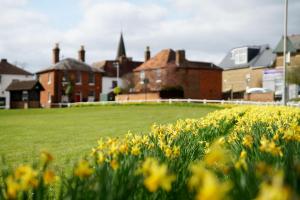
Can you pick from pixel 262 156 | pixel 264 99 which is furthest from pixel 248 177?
pixel 264 99

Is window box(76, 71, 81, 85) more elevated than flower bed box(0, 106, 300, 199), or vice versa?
window box(76, 71, 81, 85)

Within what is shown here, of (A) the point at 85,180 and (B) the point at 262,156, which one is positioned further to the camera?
(B) the point at 262,156

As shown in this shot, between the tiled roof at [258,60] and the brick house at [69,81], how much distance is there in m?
22.7

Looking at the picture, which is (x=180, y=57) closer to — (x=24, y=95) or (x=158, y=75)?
(x=158, y=75)

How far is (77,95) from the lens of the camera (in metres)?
71.8

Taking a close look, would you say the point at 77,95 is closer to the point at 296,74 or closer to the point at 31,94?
the point at 31,94

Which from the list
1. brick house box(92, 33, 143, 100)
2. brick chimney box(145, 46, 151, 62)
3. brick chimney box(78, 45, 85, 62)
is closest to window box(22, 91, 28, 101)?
brick chimney box(78, 45, 85, 62)

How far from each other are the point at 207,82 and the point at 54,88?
24.8m

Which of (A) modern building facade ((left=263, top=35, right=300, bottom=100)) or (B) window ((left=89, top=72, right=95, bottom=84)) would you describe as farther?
(B) window ((left=89, top=72, right=95, bottom=84))

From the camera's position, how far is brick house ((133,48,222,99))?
211 ft

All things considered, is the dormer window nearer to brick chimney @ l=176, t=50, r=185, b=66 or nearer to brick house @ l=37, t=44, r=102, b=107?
brick chimney @ l=176, t=50, r=185, b=66

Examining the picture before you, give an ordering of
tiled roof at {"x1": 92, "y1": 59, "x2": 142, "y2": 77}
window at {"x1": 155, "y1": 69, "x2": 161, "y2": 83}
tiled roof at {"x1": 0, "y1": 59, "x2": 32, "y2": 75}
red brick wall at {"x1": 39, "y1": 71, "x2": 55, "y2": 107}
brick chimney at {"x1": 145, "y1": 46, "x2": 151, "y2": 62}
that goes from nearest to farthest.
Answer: window at {"x1": 155, "y1": 69, "x2": 161, "y2": 83} < red brick wall at {"x1": 39, "y1": 71, "x2": 55, "y2": 107} < brick chimney at {"x1": 145, "y1": 46, "x2": 151, "y2": 62} < tiled roof at {"x1": 0, "y1": 59, "x2": 32, "y2": 75} < tiled roof at {"x1": 92, "y1": 59, "x2": 142, "y2": 77}

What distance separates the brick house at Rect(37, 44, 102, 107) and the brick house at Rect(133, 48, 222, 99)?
980 cm

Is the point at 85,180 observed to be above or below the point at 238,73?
below
